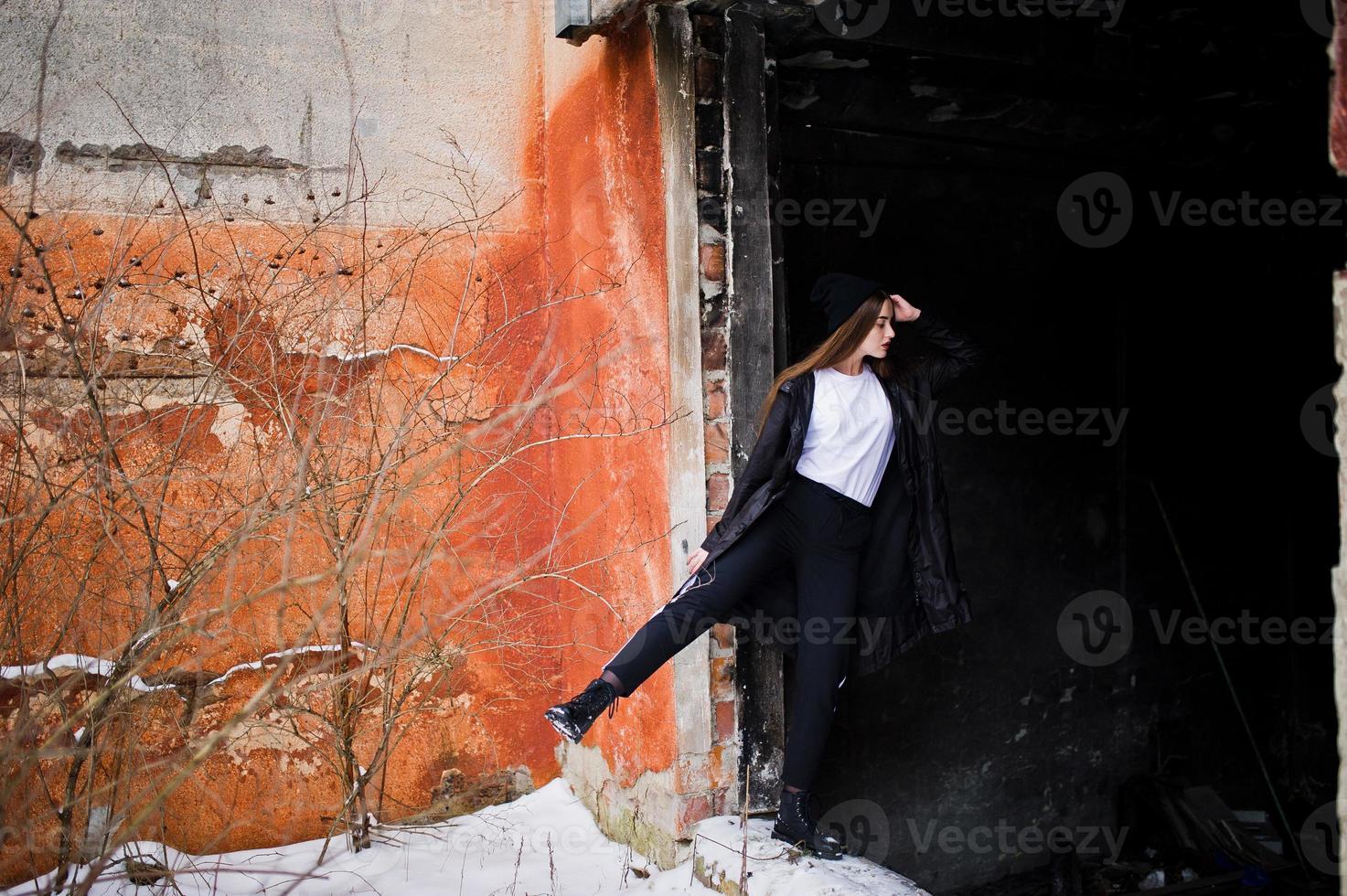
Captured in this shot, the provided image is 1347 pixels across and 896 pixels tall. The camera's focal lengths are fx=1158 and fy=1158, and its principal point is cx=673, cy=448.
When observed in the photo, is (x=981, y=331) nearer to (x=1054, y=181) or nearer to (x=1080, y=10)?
(x=1054, y=181)

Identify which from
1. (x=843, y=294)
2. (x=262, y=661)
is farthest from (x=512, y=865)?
(x=843, y=294)

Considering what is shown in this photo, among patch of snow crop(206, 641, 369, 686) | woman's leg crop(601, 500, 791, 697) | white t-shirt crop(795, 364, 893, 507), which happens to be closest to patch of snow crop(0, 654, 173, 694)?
patch of snow crop(206, 641, 369, 686)

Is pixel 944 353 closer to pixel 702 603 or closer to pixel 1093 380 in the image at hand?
pixel 702 603

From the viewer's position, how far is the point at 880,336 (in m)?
3.89

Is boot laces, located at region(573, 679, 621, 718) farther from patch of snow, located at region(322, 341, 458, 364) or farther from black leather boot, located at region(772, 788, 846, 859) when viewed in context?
patch of snow, located at region(322, 341, 458, 364)

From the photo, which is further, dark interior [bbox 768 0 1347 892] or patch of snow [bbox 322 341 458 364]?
dark interior [bbox 768 0 1347 892]

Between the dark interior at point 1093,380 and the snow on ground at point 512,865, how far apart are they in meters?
1.19

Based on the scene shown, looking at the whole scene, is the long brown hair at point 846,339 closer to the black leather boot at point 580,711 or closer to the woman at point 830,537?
the woman at point 830,537

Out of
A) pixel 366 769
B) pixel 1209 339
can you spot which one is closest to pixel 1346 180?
pixel 1209 339

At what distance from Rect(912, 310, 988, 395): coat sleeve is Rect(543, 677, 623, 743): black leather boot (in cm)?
160

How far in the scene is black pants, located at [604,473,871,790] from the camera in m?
3.86

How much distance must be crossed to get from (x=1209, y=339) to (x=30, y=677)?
5.75 metres

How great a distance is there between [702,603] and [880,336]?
1.07m

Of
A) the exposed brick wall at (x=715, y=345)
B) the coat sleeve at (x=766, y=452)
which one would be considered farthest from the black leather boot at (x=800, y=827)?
the coat sleeve at (x=766, y=452)
